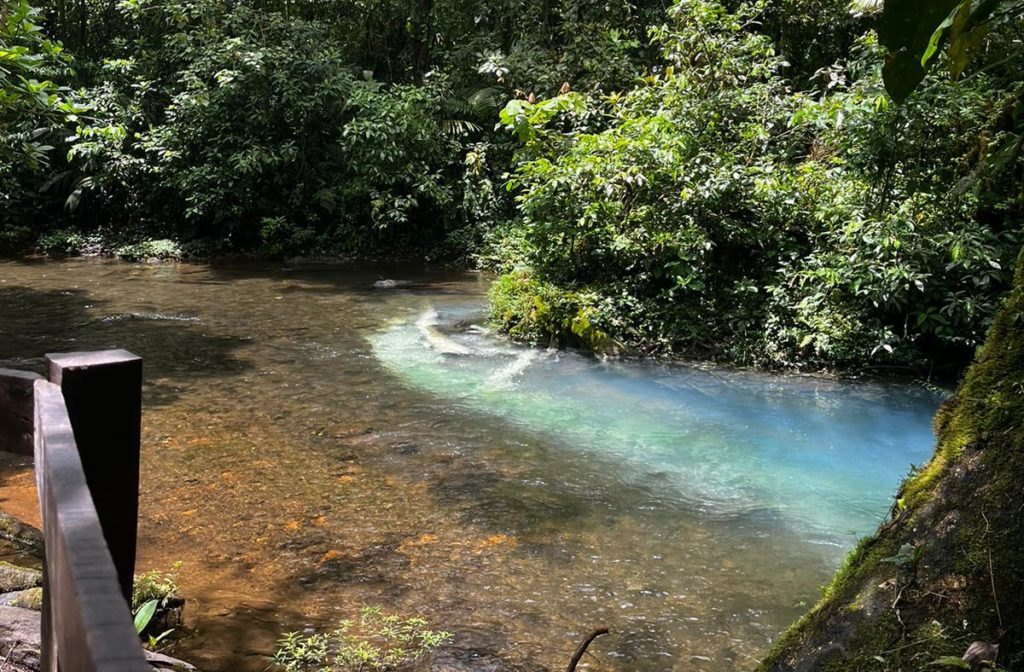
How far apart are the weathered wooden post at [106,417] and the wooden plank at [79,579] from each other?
11.7 inches

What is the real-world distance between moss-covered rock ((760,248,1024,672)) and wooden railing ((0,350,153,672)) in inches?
74.7

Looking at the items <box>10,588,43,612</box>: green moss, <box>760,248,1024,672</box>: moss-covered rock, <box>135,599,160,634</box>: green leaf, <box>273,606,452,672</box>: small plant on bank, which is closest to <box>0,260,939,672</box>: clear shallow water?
<box>273,606,452,672</box>: small plant on bank

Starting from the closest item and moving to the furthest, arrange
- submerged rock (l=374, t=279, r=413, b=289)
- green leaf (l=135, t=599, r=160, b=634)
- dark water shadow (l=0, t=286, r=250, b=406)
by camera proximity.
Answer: green leaf (l=135, t=599, r=160, b=634) → dark water shadow (l=0, t=286, r=250, b=406) → submerged rock (l=374, t=279, r=413, b=289)

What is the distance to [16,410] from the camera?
80.1 inches

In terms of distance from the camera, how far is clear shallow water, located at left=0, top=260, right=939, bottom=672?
12.9 feet

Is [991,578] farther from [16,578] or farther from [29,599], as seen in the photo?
[16,578]

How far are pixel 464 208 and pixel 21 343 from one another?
9713 mm

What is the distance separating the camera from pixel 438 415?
283 inches

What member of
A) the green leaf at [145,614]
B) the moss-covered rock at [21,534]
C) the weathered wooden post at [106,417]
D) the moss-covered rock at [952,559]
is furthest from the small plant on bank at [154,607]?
the moss-covered rock at [952,559]

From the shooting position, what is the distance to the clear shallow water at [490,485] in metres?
3.94

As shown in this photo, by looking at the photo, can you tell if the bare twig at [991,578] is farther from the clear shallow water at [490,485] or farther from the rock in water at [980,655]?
the clear shallow water at [490,485]

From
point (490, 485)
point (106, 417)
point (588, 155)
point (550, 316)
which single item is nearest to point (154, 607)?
point (106, 417)

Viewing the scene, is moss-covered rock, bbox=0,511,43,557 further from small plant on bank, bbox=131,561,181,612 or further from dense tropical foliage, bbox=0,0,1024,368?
dense tropical foliage, bbox=0,0,1024,368

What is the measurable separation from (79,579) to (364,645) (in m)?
2.80
